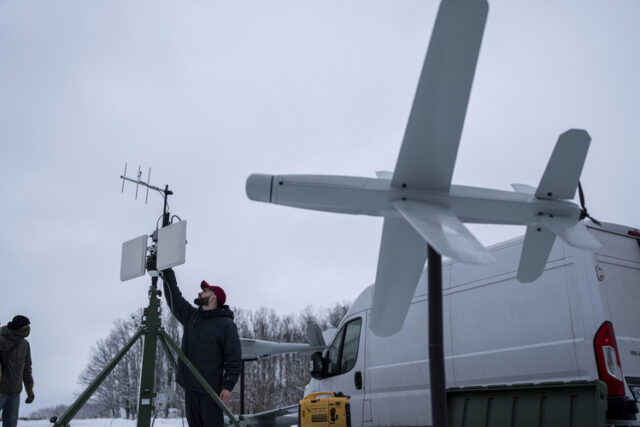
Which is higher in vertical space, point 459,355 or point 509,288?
point 509,288

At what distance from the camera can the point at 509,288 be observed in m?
4.66

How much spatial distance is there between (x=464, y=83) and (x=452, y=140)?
26 cm

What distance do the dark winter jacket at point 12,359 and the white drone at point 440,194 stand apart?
4.87 m

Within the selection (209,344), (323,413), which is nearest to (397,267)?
(209,344)

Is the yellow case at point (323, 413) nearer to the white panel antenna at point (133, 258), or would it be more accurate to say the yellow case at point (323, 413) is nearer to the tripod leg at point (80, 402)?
the tripod leg at point (80, 402)

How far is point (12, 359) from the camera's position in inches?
228

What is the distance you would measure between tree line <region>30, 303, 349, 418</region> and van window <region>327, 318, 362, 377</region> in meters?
26.4

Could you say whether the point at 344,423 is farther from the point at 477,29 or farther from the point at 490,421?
the point at 477,29

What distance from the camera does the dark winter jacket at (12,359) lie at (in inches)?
224

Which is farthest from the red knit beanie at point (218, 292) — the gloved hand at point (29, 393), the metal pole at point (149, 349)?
the gloved hand at point (29, 393)

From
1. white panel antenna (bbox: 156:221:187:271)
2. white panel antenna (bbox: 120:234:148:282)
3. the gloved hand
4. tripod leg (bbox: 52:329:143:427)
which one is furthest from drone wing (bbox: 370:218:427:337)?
the gloved hand

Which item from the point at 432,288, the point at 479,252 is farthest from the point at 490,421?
the point at 479,252

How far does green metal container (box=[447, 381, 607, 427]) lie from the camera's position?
3.51 m

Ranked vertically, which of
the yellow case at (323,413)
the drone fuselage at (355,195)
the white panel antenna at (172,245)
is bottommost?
the yellow case at (323,413)
